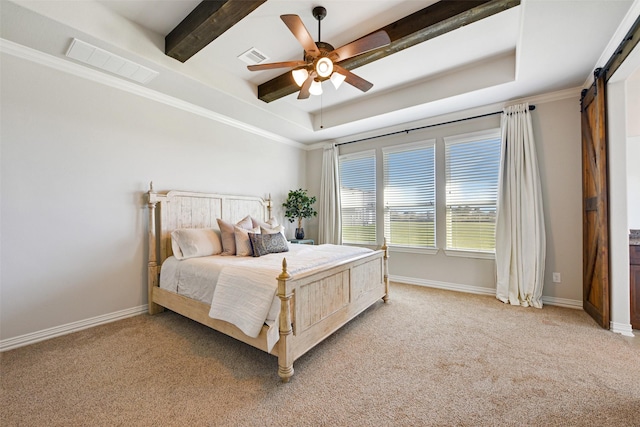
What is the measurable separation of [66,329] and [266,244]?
2091mm

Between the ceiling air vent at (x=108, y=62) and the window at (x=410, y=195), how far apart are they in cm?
356

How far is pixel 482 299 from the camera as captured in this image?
3.53m

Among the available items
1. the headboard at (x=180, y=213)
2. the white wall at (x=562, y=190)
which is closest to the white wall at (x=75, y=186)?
the headboard at (x=180, y=213)

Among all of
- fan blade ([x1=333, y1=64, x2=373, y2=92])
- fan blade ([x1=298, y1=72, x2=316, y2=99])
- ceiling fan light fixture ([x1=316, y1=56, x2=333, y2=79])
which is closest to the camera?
ceiling fan light fixture ([x1=316, y1=56, x2=333, y2=79])

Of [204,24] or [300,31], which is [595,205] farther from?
[204,24]

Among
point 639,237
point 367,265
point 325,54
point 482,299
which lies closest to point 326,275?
point 367,265

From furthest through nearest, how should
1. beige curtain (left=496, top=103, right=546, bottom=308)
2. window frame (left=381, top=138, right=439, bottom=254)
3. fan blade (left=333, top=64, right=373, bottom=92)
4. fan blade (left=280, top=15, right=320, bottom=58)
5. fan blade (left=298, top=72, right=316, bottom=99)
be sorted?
window frame (left=381, top=138, right=439, bottom=254) → beige curtain (left=496, top=103, right=546, bottom=308) → fan blade (left=298, top=72, right=316, bottom=99) → fan blade (left=333, top=64, right=373, bottom=92) → fan blade (left=280, top=15, right=320, bottom=58)

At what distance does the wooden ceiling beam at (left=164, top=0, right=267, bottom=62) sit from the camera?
203 cm

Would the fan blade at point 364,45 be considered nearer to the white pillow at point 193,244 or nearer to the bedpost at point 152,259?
the white pillow at point 193,244

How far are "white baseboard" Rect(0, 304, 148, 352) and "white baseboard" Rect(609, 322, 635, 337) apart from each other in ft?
16.3

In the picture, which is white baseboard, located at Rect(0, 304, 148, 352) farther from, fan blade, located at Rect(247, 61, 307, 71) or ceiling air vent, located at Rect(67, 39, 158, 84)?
fan blade, located at Rect(247, 61, 307, 71)

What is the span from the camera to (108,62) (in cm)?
256

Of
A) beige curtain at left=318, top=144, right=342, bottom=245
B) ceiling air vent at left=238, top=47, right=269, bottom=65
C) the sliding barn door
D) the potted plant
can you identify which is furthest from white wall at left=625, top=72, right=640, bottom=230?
the potted plant

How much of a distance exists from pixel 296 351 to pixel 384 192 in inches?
131
